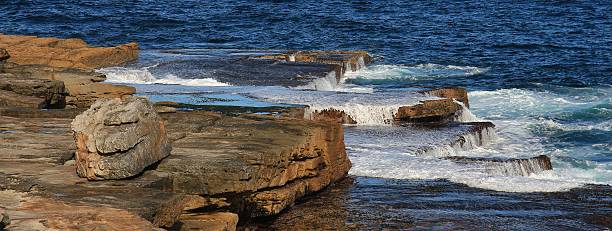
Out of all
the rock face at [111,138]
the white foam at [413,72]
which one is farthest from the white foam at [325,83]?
the rock face at [111,138]

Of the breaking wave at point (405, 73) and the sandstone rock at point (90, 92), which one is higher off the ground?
the breaking wave at point (405, 73)

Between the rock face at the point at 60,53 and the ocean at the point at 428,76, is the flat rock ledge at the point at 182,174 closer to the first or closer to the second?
the ocean at the point at 428,76

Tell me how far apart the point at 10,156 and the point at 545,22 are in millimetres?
40372

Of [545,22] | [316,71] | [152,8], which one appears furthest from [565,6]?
[316,71]

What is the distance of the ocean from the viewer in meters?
15.6

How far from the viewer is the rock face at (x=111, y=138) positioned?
1138cm

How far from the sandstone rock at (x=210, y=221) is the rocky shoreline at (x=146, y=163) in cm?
1

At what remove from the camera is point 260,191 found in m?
13.5

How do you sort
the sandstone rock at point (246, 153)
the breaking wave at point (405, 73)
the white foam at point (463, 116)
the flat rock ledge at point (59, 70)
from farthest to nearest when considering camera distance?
the breaking wave at point (405, 73)
the white foam at point (463, 116)
the flat rock ledge at point (59, 70)
the sandstone rock at point (246, 153)

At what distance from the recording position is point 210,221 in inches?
474

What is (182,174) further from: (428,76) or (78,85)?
(428,76)

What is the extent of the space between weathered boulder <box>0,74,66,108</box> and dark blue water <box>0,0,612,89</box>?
54.7 ft

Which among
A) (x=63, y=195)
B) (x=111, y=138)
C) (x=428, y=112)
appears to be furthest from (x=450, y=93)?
(x=63, y=195)

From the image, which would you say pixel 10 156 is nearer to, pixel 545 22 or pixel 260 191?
pixel 260 191
